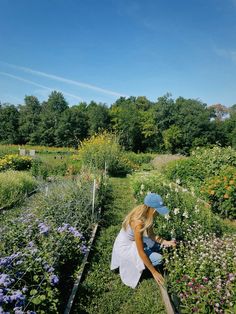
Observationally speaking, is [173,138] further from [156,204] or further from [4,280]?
[4,280]

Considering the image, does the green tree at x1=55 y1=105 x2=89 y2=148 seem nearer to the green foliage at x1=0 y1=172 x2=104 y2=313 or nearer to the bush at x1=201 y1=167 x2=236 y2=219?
the bush at x1=201 y1=167 x2=236 y2=219

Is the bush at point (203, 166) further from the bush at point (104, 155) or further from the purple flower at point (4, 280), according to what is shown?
the purple flower at point (4, 280)

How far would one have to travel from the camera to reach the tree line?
1815 inches

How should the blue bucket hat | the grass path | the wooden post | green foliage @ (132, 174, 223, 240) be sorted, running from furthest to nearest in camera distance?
green foliage @ (132, 174, 223, 240)
the blue bucket hat
the grass path
the wooden post

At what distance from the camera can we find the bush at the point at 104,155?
13.7 meters

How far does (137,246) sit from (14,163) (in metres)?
12.0

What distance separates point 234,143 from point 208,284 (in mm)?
44402

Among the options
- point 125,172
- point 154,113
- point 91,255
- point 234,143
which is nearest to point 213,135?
point 234,143

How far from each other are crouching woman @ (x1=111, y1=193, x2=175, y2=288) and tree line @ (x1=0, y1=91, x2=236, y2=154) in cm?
4229

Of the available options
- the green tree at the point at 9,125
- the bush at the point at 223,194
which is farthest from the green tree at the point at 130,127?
the bush at the point at 223,194

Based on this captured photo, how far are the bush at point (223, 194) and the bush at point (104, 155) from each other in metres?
7.15

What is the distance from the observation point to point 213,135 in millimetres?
46406

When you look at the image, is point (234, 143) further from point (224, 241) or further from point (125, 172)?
point (224, 241)

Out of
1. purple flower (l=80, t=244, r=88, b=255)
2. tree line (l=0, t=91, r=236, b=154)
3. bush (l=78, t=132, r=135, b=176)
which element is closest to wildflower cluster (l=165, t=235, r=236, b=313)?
purple flower (l=80, t=244, r=88, b=255)
